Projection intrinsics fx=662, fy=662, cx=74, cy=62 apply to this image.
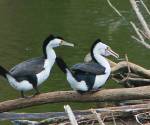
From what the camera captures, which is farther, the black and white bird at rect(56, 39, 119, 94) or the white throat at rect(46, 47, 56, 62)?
the white throat at rect(46, 47, 56, 62)

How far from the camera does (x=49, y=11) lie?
27.0 m

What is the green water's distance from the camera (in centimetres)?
1428

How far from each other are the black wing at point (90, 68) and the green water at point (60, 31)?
341 cm

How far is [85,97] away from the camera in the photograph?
316 inches

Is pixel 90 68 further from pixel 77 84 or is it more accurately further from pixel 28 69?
pixel 28 69

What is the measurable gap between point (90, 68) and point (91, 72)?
68 millimetres

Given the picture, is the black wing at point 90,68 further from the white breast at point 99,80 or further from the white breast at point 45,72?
the white breast at point 45,72

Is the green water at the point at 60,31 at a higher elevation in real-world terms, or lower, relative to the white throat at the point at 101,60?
→ lower

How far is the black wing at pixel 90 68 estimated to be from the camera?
7926 mm

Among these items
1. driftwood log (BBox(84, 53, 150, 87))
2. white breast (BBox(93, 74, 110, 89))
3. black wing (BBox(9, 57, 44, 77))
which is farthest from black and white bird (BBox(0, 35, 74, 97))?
driftwood log (BBox(84, 53, 150, 87))

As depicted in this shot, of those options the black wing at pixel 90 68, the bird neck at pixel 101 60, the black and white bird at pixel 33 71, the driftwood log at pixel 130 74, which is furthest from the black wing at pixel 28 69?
the driftwood log at pixel 130 74

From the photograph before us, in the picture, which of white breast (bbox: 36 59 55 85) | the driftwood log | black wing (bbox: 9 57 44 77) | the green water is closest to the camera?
black wing (bbox: 9 57 44 77)

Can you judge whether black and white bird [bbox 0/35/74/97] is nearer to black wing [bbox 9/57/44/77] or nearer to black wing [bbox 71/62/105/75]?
black wing [bbox 9/57/44/77]

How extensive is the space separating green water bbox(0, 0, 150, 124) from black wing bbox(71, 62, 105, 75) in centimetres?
341
